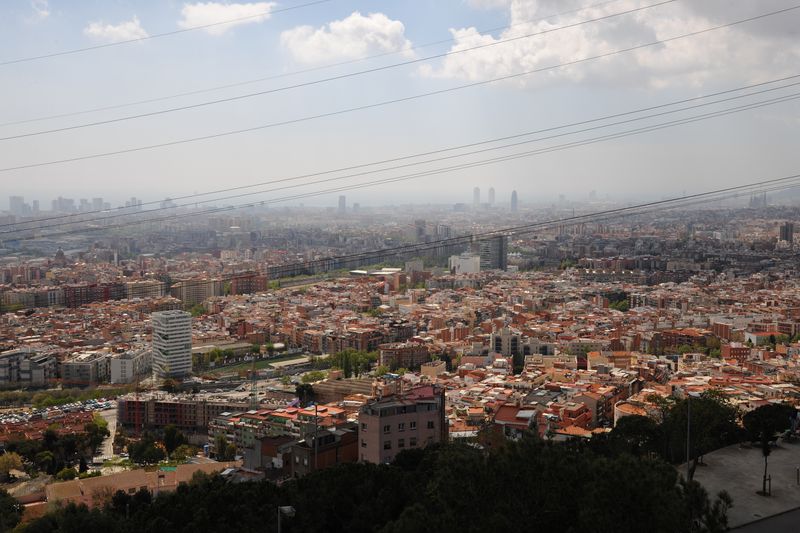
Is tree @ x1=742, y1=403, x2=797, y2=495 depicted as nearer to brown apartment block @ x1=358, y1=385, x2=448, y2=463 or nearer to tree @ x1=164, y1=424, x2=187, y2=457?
brown apartment block @ x1=358, y1=385, x2=448, y2=463

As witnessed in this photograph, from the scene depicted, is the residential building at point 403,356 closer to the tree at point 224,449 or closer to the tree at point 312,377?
the tree at point 312,377

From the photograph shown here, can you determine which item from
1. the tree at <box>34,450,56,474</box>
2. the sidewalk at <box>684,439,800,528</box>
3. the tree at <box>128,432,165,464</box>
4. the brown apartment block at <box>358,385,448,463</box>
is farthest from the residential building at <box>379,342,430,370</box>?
the sidewalk at <box>684,439,800,528</box>

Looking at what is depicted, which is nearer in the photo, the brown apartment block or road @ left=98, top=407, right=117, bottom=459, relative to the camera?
the brown apartment block

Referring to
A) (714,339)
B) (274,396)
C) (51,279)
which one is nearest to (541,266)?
(714,339)

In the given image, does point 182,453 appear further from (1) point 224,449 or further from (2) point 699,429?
(2) point 699,429

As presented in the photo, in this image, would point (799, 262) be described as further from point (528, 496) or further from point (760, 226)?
point (528, 496)

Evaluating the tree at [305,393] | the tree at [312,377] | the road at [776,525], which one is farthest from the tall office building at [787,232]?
the road at [776,525]

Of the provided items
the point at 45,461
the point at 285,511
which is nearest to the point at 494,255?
the point at 45,461
